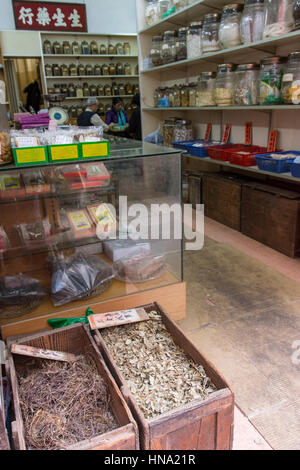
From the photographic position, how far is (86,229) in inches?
83.7

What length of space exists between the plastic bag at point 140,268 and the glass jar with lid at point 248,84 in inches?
75.8

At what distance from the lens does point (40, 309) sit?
5.96 ft

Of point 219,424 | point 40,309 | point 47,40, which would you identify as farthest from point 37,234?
point 47,40

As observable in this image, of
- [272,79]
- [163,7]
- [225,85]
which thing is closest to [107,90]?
[163,7]

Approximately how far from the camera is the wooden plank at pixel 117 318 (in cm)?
153

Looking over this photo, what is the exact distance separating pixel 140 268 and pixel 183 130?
3007 millimetres

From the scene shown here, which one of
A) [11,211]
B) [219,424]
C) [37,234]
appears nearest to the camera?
[219,424]

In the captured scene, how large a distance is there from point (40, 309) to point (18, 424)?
2.75 ft

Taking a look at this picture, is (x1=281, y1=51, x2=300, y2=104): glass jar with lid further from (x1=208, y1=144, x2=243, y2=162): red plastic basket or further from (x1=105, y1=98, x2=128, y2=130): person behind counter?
(x1=105, y1=98, x2=128, y2=130): person behind counter

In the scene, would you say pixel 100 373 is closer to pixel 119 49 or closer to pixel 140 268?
pixel 140 268

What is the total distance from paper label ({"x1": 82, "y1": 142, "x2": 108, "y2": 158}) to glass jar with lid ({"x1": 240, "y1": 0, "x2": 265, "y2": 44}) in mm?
2096

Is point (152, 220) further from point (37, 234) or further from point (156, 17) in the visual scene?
point (156, 17)

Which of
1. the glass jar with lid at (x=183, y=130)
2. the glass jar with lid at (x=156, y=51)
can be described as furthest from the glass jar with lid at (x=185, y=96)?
the glass jar with lid at (x=156, y=51)

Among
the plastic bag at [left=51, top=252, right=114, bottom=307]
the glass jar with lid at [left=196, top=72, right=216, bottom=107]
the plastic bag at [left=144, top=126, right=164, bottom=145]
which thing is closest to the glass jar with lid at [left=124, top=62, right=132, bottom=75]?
the plastic bag at [left=144, top=126, right=164, bottom=145]
